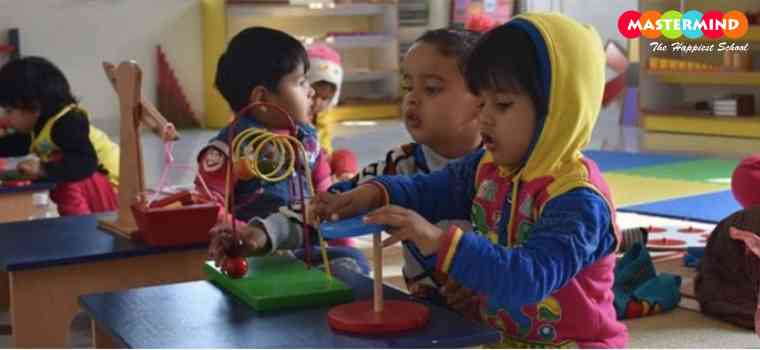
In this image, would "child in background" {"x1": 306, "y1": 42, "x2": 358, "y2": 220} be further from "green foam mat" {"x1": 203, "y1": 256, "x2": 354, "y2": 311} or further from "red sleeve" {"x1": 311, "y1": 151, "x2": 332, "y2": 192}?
"green foam mat" {"x1": 203, "y1": 256, "x2": 354, "y2": 311}

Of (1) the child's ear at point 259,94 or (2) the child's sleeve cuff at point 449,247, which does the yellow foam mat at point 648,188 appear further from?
(2) the child's sleeve cuff at point 449,247

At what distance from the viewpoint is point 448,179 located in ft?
6.29

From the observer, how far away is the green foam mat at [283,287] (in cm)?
Answer: 160

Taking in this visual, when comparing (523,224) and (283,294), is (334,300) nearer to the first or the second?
(283,294)

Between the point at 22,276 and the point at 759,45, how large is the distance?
19.9ft

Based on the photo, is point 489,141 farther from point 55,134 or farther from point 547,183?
point 55,134

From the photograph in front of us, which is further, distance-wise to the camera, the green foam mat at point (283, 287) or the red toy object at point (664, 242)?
the red toy object at point (664, 242)

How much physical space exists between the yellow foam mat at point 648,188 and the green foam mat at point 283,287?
10.7ft

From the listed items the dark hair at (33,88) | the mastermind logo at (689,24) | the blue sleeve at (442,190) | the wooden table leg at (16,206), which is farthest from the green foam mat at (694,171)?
the blue sleeve at (442,190)

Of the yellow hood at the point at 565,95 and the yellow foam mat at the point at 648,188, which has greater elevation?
the yellow hood at the point at 565,95

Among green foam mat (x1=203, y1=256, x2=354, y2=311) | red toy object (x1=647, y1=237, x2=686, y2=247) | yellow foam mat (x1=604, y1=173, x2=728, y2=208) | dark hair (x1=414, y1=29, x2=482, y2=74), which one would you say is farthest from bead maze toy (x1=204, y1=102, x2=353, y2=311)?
yellow foam mat (x1=604, y1=173, x2=728, y2=208)

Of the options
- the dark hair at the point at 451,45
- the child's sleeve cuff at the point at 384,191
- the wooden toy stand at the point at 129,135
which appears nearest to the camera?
the child's sleeve cuff at the point at 384,191

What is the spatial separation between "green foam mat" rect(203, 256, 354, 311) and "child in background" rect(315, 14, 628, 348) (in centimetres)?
11

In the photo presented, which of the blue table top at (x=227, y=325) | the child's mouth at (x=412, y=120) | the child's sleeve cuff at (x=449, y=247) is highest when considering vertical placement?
the child's mouth at (x=412, y=120)
